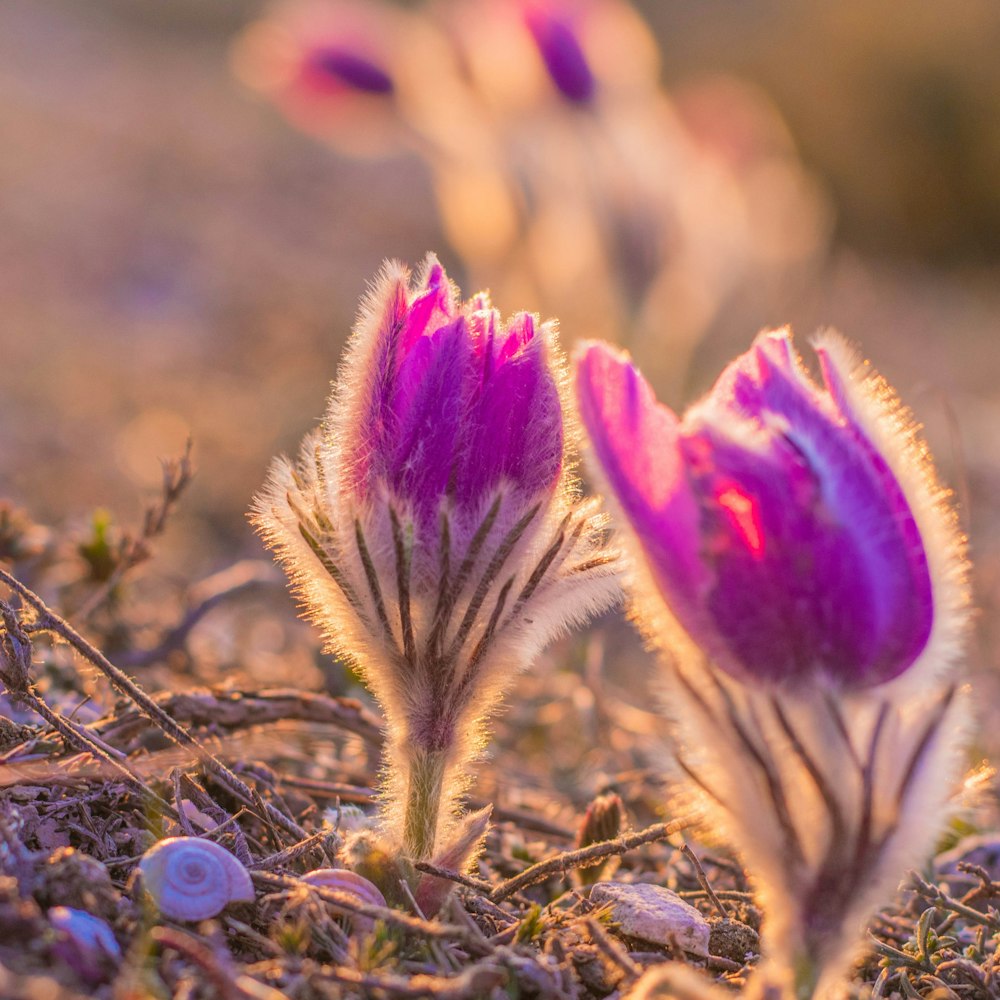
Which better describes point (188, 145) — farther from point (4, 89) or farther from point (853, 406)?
point (853, 406)

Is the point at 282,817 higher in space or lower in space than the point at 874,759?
lower

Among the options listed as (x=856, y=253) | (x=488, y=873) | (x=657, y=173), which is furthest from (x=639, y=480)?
(x=856, y=253)

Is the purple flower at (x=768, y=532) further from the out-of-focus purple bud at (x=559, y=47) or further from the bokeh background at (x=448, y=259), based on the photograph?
the out-of-focus purple bud at (x=559, y=47)

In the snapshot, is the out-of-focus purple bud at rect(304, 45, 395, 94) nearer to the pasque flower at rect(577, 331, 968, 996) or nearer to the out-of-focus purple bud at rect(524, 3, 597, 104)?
the out-of-focus purple bud at rect(524, 3, 597, 104)

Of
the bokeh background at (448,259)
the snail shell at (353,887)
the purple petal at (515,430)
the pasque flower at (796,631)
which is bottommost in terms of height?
the snail shell at (353,887)

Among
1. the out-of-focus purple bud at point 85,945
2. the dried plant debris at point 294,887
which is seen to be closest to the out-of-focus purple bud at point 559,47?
the dried plant debris at point 294,887

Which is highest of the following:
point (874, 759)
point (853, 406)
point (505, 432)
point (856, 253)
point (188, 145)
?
point (856, 253)

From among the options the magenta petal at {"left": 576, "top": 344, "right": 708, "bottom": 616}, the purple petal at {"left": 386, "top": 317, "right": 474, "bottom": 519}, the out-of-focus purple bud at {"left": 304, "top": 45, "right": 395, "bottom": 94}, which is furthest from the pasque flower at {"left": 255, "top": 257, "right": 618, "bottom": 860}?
the out-of-focus purple bud at {"left": 304, "top": 45, "right": 395, "bottom": 94}
